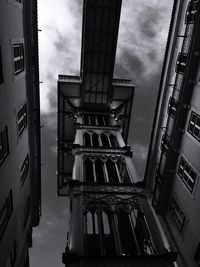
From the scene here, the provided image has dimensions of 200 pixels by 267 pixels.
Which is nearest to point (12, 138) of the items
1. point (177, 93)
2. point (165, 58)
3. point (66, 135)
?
point (177, 93)

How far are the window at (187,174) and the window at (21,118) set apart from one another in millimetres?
14025

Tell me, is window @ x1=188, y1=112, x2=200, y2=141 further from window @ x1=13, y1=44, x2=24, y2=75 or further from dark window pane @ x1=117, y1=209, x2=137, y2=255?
window @ x1=13, y1=44, x2=24, y2=75

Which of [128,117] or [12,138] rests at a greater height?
[12,138]

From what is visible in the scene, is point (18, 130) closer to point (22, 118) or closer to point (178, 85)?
point (22, 118)

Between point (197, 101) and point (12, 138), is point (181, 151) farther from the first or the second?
point (12, 138)

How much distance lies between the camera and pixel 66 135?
170ft

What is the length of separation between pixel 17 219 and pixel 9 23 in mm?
15586

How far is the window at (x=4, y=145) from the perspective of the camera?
21703mm

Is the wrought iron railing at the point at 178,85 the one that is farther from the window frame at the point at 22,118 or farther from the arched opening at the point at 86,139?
the arched opening at the point at 86,139

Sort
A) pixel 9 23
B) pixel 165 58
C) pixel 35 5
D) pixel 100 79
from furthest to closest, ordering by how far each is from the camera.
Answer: pixel 100 79, pixel 165 58, pixel 35 5, pixel 9 23

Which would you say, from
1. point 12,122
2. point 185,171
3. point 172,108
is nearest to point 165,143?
point 172,108

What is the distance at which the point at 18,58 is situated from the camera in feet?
85.6

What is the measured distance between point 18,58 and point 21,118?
517cm

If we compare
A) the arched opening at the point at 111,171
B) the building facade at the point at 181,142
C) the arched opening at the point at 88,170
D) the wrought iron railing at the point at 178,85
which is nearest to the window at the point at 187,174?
the building facade at the point at 181,142
